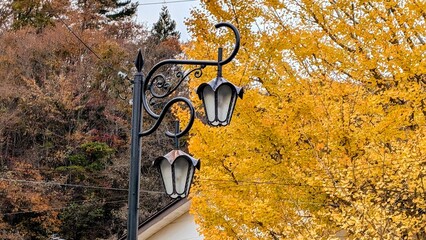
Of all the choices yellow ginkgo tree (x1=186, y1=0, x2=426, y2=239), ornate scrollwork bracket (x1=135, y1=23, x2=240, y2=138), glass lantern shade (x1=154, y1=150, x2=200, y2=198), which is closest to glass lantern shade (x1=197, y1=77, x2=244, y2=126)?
ornate scrollwork bracket (x1=135, y1=23, x2=240, y2=138)

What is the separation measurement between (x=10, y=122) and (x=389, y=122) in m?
16.0

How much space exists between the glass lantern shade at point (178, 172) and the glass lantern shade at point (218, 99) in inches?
11.4

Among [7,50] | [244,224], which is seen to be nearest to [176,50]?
[7,50]

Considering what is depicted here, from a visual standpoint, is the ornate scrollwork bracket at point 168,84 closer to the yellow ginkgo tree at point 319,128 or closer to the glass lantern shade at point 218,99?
the glass lantern shade at point 218,99

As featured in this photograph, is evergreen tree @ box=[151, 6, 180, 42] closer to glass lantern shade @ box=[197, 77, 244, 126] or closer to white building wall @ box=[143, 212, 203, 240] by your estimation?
white building wall @ box=[143, 212, 203, 240]

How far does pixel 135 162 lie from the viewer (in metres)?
3.17

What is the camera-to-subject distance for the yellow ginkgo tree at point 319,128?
613 centimetres

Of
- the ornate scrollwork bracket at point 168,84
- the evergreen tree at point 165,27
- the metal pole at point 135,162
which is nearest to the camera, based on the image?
the metal pole at point 135,162

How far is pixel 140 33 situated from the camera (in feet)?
82.2

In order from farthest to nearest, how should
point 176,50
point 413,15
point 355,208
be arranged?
point 176,50 < point 413,15 < point 355,208

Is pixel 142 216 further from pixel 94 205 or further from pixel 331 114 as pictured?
pixel 331 114

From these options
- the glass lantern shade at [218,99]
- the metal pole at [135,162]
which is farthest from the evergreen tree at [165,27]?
the glass lantern shade at [218,99]

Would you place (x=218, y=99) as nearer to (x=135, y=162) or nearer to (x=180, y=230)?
(x=135, y=162)

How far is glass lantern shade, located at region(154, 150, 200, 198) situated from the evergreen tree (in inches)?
955
